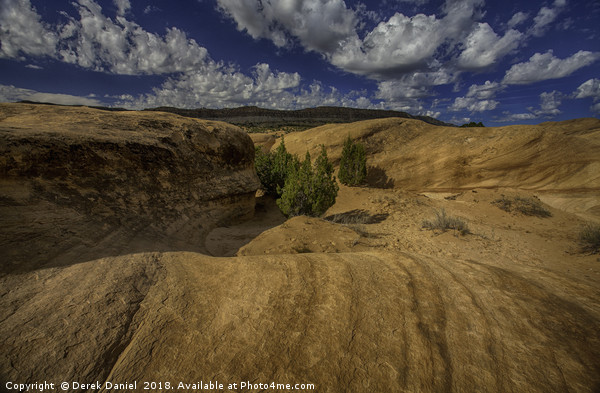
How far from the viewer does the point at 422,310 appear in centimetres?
190

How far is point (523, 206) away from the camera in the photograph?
9320 mm

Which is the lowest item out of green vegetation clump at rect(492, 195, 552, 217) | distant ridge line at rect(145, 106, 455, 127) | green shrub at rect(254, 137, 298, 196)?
green vegetation clump at rect(492, 195, 552, 217)

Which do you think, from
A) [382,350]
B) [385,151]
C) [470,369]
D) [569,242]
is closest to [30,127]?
[382,350]

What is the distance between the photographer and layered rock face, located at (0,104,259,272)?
266cm

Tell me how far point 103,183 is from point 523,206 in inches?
505

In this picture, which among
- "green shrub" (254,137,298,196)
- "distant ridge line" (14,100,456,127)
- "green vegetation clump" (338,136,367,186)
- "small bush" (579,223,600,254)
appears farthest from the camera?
"distant ridge line" (14,100,456,127)

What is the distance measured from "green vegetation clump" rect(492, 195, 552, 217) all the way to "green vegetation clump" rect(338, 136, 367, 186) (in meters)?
6.02

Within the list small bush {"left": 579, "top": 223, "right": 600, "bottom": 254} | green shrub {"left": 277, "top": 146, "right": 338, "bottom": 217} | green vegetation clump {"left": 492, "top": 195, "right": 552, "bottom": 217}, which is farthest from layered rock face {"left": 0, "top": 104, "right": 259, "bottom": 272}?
green vegetation clump {"left": 492, "top": 195, "right": 552, "bottom": 217}

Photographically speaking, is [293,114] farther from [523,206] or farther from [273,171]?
[523,206]

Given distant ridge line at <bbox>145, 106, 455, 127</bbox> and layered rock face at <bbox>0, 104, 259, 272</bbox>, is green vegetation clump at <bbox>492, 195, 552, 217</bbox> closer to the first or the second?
layered rock face at <bbox>0, 104, 259, 272</bbox>

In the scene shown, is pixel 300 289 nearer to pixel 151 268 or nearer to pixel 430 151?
pixel 151 268

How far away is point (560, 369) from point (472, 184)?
1322cm

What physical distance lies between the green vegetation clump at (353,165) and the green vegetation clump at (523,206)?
6020 mm

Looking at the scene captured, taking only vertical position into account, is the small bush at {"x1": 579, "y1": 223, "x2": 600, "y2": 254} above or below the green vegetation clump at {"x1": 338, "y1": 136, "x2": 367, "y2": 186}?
below
